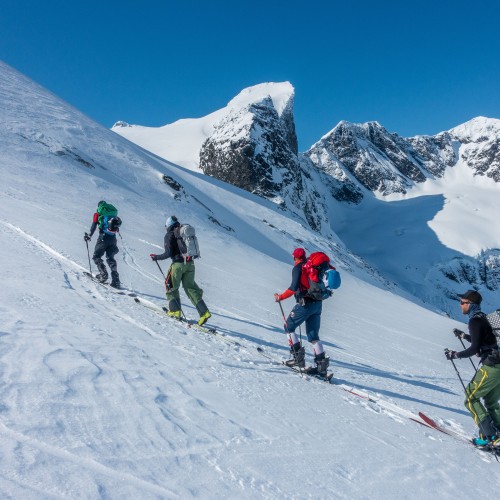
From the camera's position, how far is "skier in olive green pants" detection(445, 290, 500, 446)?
5.66 m

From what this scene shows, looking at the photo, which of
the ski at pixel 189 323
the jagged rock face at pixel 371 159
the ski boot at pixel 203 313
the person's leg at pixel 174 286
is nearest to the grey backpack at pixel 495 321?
the ski at pixel 189 323

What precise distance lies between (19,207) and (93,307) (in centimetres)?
1044

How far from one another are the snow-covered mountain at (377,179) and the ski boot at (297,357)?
6937 centimetres

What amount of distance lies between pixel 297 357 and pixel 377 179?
14536cm

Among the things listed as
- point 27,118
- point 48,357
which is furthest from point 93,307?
point 27,118

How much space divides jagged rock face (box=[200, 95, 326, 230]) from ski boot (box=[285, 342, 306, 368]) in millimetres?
70393

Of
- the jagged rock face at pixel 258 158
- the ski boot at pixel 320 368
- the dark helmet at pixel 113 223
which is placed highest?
the jagged rock face at pixel 258 158

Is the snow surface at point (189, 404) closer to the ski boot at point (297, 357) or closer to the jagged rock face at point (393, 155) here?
the ski boot at point (297, 357)

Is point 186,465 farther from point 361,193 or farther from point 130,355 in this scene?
point 361,193

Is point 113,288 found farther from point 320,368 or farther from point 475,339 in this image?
point 475,339

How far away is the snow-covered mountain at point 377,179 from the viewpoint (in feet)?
275

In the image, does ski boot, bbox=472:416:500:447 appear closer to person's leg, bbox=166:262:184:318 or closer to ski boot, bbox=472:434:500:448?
ski boot, bbox=472:434:500:448

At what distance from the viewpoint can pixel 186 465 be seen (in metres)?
3.38

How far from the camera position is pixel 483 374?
5789 mm
